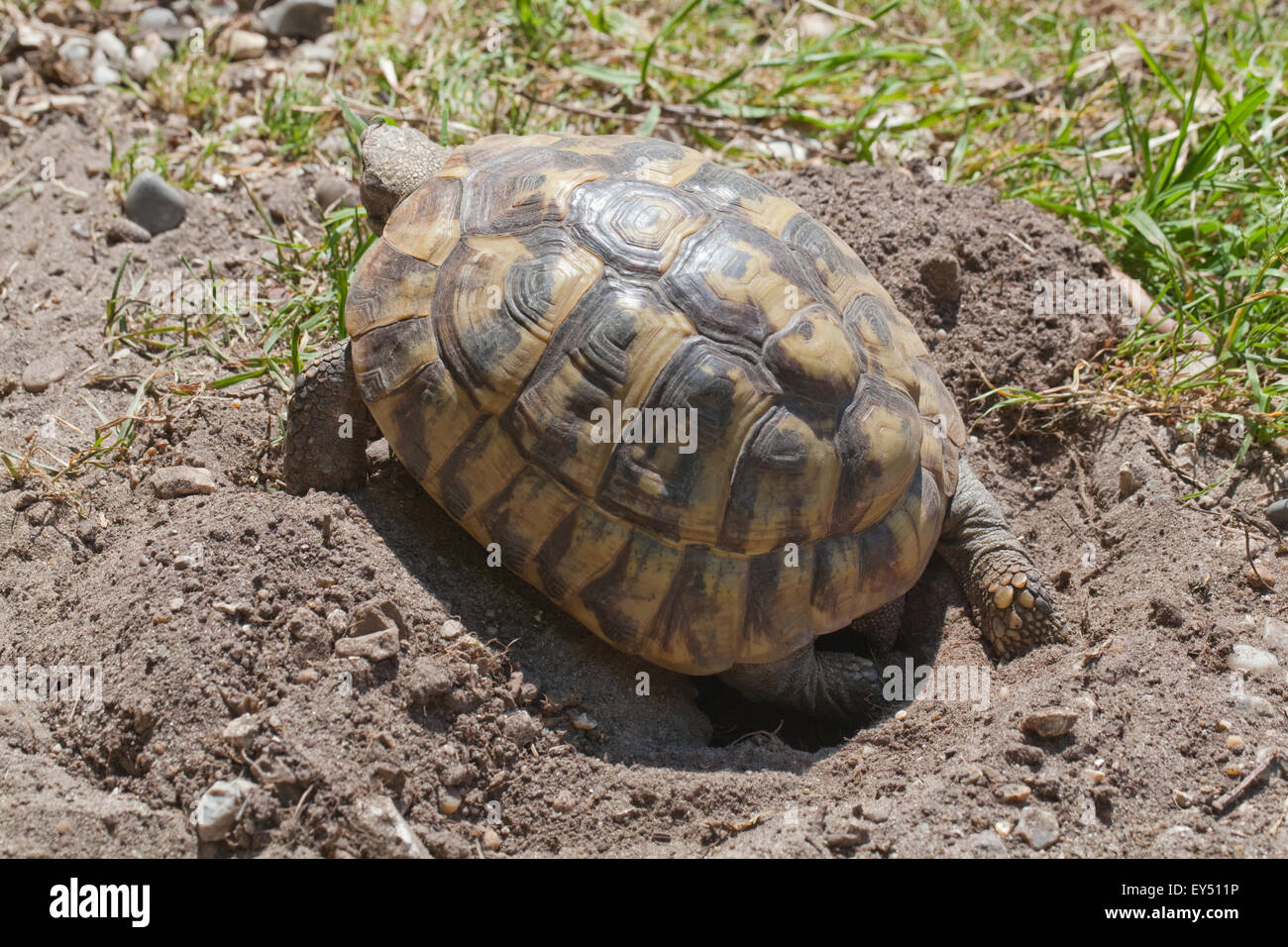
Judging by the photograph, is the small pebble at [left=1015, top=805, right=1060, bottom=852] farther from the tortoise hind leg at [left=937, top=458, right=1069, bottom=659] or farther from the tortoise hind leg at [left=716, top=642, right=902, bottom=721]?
the tortoise hind leg at [left=937, top=458, right=1069, bottom=659]

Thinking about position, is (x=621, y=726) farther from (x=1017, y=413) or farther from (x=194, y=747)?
(x=1017, y=413)

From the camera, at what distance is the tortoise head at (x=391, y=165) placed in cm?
398

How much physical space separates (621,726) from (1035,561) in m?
1.87

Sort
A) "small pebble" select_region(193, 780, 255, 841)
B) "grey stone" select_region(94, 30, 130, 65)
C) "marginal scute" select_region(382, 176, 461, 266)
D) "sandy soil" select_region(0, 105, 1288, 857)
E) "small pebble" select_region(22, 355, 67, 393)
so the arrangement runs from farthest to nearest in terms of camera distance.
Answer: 1. "grey stone" select_region(94, 30, 130, 65)
2. "small pebble" select_region(22, 355, 67, 393)
3. "marginal scute" select_region(382, 176, 461, 266)
4. "sandy soil" select_region(0, 105, 1288, 857)
5. "small pebble" select_region(193, 780, 255, 841)

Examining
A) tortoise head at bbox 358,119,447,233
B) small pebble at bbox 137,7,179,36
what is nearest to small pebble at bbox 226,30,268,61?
small pebble at bbox 137,7,179,36

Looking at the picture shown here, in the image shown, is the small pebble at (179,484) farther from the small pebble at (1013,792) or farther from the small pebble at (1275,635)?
the small pebble at (1275,635)

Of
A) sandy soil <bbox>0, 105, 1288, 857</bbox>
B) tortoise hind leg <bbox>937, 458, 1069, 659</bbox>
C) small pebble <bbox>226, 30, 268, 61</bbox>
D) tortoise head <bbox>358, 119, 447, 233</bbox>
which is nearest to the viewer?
sandy soil <bbox>0, 105, 1288, 857</bbox>

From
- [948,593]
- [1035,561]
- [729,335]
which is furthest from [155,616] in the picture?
[1035,561]

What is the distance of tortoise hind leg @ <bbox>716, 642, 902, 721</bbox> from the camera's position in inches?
140

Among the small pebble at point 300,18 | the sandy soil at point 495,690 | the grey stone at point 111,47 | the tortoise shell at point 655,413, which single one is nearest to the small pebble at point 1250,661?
the sandy soil at point 495,690

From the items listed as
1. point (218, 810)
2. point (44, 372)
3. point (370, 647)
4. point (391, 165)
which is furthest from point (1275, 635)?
point (44, 372)

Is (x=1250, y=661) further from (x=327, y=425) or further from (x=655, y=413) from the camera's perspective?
(x=327, y=425)

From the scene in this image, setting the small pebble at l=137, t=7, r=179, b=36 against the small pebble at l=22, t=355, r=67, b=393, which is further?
the small pebble at l=137, t=7, r=179, b=36

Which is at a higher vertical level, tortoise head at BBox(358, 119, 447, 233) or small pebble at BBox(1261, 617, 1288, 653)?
tortoise head at BBox(358, 119, 447, 233)
